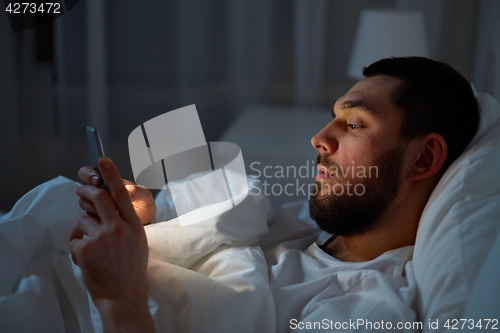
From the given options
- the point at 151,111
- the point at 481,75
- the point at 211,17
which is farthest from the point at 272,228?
the point at 211,17

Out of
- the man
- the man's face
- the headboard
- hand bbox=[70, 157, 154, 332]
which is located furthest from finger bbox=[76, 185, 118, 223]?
the headboard

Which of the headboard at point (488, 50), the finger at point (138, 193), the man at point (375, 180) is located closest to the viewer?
the man at point (375, 180)

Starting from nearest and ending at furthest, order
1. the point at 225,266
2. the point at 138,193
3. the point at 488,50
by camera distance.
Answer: the point at 225,266 → the point at 138,193 → the point at 488,50

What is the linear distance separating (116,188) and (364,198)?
0.48 meters

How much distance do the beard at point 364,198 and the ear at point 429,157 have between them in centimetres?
3

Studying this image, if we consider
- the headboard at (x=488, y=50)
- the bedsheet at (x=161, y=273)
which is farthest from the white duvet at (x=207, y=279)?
the headboard at (x=488, y=50)

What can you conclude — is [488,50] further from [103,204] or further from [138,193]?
[103,204]

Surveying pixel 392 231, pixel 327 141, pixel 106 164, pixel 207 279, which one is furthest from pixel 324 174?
pixel 106 164

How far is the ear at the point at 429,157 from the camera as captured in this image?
0.80 meters

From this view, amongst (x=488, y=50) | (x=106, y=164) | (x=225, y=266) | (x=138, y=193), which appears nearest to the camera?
(x=106, y=164)

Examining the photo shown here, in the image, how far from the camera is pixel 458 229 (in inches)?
26.8

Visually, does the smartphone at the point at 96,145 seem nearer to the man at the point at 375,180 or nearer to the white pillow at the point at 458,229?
the man at the point at 375,180

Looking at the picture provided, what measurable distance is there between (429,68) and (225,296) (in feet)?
2.03

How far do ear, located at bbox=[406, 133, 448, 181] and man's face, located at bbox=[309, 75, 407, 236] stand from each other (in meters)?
0.03
